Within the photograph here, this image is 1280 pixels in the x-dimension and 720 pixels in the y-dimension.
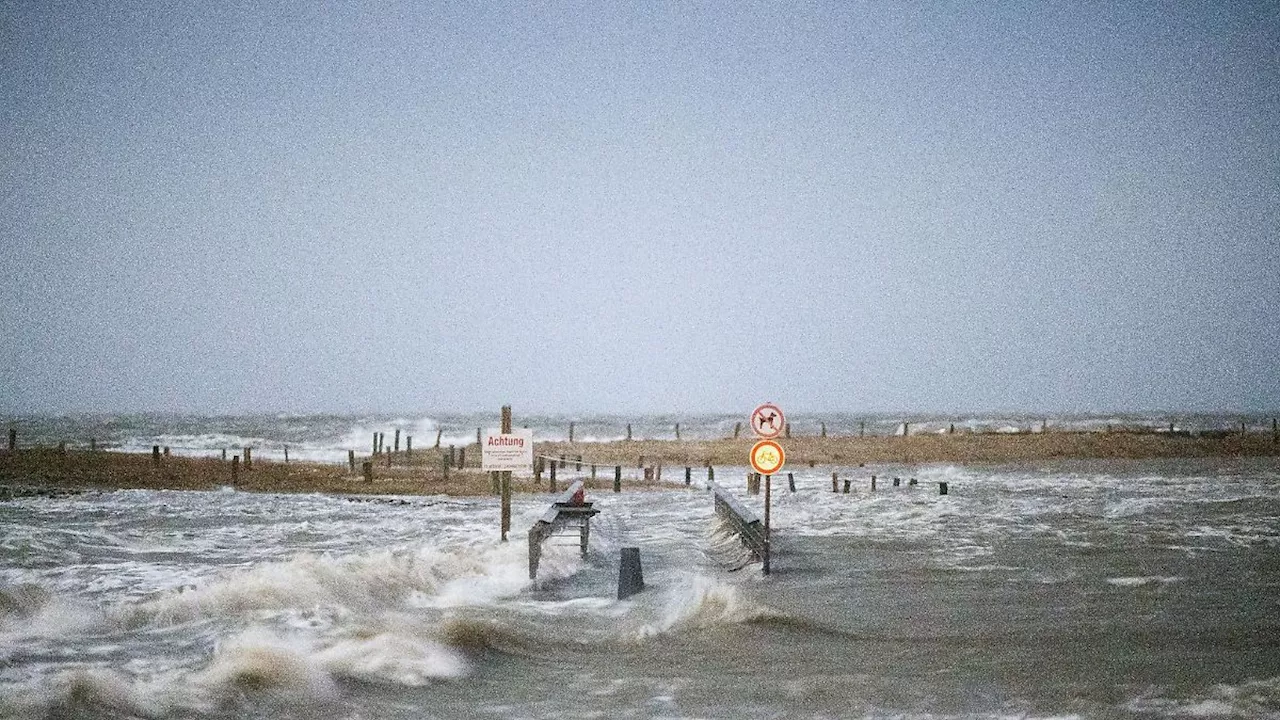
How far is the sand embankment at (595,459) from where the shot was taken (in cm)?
3416

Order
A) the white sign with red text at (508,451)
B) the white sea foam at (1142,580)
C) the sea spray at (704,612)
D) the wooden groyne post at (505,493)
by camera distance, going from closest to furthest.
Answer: the sea spray at (704,612) < the white sea foam at (1142,580) < the white sign with red text at (508,451) < the wooden groyne post at (505,493)

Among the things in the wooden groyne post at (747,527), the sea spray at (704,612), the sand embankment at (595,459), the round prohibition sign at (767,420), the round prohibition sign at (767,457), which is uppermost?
the round prohibition sign at (767,420)

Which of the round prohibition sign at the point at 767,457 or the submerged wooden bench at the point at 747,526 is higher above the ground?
the round prohibition sign at the point at 767,457

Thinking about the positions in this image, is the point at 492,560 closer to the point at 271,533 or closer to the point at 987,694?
the point at 271,533

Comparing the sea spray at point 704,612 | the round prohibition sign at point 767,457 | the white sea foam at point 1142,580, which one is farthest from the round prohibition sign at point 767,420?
the white sea foam at point 1142,580

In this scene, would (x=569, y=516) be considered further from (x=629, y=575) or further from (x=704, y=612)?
(x=704, y=612)

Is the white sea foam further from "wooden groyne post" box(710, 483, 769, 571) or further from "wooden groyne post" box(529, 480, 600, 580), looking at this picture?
"wooden groyne post" box(529, 480, 600, 580)

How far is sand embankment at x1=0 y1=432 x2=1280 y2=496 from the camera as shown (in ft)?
112

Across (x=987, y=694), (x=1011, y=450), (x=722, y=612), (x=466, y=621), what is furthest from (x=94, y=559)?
(x=1011, y=450)

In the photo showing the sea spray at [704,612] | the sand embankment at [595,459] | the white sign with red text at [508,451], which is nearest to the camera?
the sea spray at [704,612]

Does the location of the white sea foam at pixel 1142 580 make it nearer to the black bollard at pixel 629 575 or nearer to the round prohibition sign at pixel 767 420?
the round prohibition sign at pixel 767 420

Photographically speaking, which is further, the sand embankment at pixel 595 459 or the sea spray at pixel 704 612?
the sand embankment at pixel 595 459

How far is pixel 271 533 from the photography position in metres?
20.3

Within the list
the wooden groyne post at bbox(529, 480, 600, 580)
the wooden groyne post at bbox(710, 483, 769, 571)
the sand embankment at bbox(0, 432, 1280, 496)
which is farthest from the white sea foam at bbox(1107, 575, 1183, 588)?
the sand embankment at bbox(0, 432, 1280, 496)
